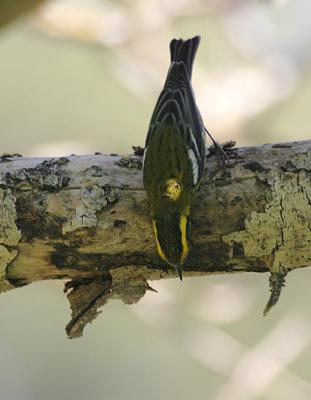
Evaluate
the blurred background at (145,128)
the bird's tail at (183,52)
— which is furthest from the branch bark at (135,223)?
the blurred background at (145,128)

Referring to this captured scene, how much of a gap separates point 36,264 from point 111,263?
11.4 inches

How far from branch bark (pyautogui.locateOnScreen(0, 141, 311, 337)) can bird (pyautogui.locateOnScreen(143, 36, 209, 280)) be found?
0.05 m

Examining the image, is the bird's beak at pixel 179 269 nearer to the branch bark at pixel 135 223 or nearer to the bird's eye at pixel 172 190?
the branch bark at pixel 135 223

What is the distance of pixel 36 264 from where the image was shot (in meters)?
3.13

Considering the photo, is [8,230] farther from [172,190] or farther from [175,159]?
[175,159]

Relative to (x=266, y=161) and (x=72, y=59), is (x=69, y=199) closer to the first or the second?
(x=266, y=161)

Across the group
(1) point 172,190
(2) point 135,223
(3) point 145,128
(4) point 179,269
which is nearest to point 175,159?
(1) point 172,190

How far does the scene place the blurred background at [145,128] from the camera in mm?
6625

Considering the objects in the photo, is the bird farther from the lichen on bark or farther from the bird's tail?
the lichen on bark

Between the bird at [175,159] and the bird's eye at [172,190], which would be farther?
the bird's eye at [172,190]

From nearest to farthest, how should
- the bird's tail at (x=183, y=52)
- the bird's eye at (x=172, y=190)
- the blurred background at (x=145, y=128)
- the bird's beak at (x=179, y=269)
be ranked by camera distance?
the bird's beak at (x=179, y=269) < the bird's eye at (x=172, y=190) < the bird's tail at (x=183, y=52) < the blurred background at (x=145, y=128)

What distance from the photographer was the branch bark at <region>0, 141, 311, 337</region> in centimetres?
303

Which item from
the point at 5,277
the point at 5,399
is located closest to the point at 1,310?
the point at 5,399

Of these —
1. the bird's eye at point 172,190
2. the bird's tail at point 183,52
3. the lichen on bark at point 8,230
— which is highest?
the bird's tail at point 183,52
